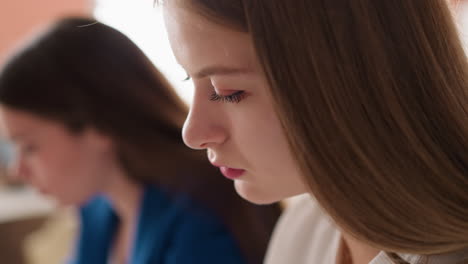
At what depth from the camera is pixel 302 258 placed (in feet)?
2.17

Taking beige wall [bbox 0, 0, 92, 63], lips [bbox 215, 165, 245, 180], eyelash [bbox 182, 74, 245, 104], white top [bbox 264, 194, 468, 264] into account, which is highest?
beige wall [bbox 0, 0, 92, 63]

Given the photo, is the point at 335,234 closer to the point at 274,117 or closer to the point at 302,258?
the point at 302,258

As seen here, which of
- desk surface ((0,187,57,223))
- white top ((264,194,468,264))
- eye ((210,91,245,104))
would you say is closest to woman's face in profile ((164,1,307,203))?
eye ((210,91,245,104))

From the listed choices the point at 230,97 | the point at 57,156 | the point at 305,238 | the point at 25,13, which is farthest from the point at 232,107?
the point at 25,13

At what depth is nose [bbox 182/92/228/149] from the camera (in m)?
0.47

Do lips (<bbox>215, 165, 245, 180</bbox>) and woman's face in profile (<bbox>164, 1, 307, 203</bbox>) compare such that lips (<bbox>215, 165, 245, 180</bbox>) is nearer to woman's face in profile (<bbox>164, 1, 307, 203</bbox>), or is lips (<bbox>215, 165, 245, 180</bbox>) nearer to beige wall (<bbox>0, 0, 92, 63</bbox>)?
woman's face in profile (<bbox>164, 1, 307, 203</bbox>)

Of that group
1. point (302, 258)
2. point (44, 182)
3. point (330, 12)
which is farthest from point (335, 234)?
point (44, 182)

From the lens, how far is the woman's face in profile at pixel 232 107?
0.44 meters

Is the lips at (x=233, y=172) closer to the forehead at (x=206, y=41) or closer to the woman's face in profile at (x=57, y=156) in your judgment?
the forehead at (x=206, y=41)

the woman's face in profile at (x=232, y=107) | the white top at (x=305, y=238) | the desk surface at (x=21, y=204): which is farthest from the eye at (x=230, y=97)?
the desk surface at (x=21, y=204)

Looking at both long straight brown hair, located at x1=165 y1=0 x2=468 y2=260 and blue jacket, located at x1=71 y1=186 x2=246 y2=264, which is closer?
long straight brown hair, located at x1=165 y1=0 x2=468 y2=260

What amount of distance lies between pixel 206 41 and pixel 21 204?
190 cm

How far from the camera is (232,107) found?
47 centimetres

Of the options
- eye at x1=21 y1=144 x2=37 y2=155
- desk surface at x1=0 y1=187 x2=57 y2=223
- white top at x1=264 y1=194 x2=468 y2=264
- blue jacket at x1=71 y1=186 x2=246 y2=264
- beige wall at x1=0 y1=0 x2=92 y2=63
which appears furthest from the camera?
beige wall at x1=0 y1=0 x2=92 y2=63
